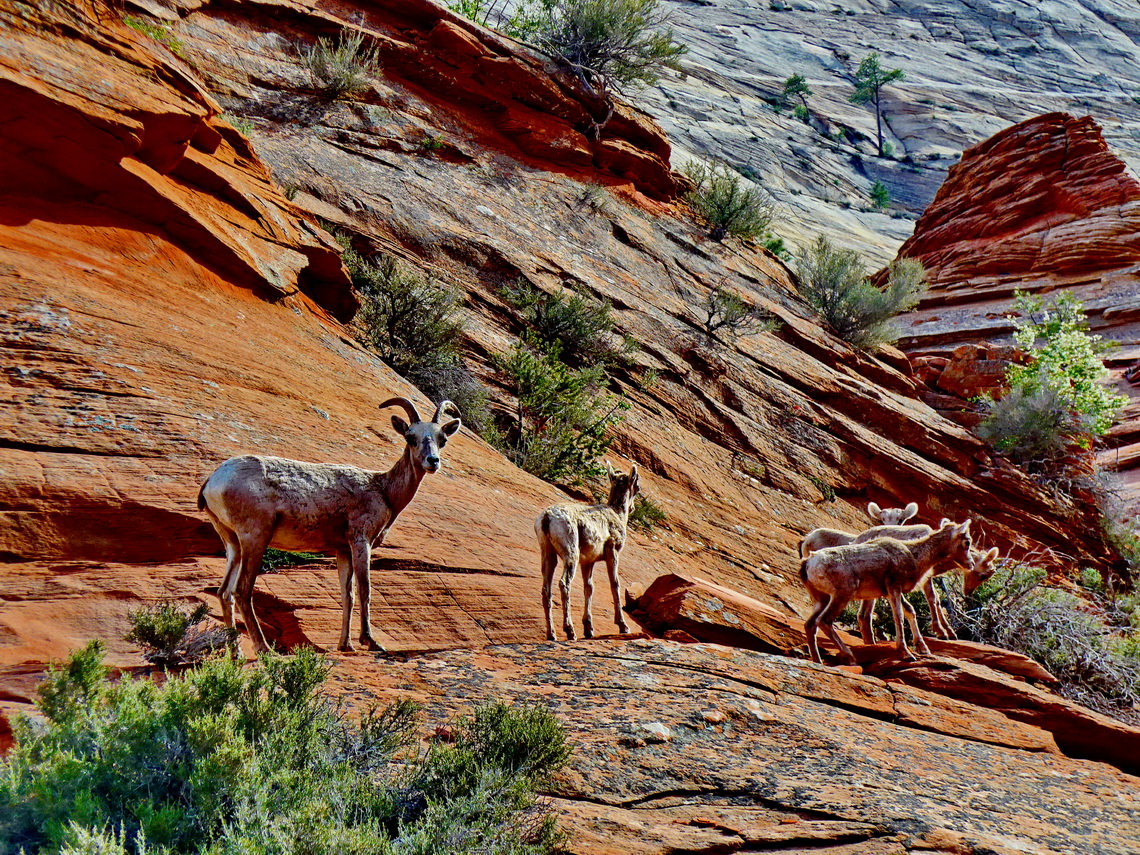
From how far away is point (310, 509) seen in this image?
22.2 ft

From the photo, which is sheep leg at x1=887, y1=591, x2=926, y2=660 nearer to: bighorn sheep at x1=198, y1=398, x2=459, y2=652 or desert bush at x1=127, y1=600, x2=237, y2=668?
bighorn sheep at x1=198, y1=398, x2=459, y2=652

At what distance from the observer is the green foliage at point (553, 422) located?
44.9 ft

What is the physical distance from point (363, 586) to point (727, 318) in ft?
50.3

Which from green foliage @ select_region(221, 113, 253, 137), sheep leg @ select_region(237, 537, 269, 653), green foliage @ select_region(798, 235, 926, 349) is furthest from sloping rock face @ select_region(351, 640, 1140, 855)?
green foliage @ select_region(798, 235, 926, 349)

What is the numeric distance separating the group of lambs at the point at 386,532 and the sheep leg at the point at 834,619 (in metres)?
0.01

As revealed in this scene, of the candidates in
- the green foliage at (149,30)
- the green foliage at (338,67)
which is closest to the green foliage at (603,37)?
the green foliage at (338,67)

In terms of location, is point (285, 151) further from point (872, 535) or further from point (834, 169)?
point (834, 169)

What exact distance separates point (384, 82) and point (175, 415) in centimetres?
1465

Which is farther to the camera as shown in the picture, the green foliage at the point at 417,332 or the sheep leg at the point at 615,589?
the green foliage at the point at 417,332

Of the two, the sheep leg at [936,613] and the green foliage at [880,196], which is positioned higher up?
the green foliage at [880,196]

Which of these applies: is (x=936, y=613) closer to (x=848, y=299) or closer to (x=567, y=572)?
(x=567, y=572)

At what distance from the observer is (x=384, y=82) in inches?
805

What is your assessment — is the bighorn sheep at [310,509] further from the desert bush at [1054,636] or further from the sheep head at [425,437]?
the desert bush at [1054,636]

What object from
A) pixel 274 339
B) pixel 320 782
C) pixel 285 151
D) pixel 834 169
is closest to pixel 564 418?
pixel 274 339
